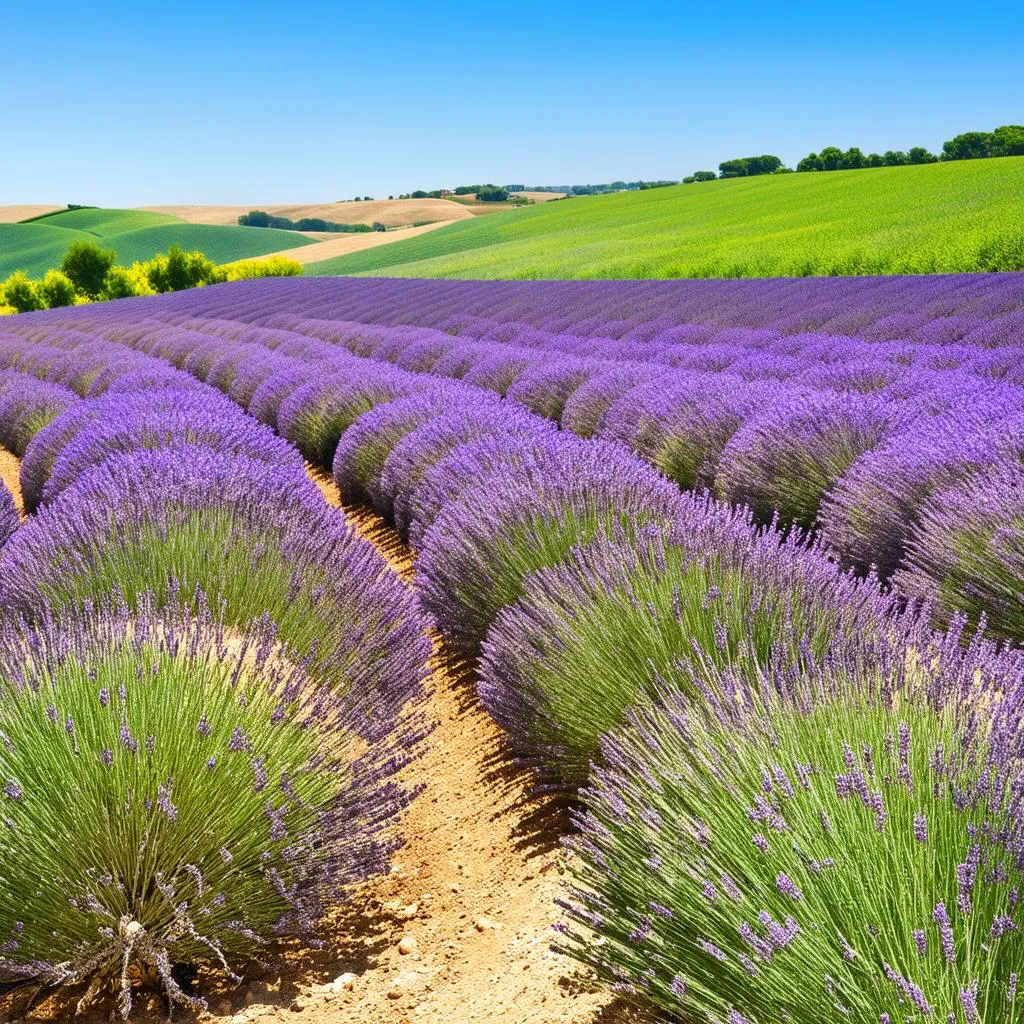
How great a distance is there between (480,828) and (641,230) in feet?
115

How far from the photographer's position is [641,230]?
36062 mm

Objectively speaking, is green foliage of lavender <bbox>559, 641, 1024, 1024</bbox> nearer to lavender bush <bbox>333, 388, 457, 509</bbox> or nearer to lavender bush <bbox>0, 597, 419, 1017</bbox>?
lavender bush <bbox>0, 597, 419, 1017</bbox>

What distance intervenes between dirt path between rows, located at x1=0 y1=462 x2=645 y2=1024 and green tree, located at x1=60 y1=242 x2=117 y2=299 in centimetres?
5148

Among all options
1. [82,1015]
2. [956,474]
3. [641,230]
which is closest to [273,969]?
[82,1015]

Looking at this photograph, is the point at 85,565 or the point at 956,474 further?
the point at 956,474

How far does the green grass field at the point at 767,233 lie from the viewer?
18906mm

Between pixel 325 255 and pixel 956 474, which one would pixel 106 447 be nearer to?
pixel 956 474

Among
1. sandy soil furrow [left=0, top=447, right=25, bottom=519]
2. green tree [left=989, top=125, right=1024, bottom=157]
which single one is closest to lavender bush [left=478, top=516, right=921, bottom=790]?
sandy soil furrow [left=0, top=447, right=25, bottom=519]

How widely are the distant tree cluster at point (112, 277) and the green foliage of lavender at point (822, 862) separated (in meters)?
45.7

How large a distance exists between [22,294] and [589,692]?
52043 millimetres

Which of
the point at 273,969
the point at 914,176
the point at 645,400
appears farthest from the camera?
the point at 914,176

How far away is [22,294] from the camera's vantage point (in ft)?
158

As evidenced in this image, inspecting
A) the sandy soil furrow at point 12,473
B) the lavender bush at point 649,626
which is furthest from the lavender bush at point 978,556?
the sandy soil furrow at point 12,473

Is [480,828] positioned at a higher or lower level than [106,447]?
lower
